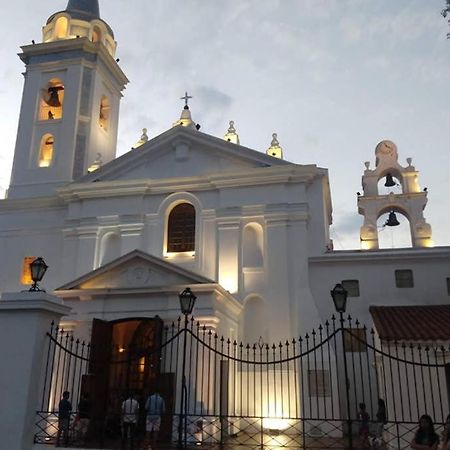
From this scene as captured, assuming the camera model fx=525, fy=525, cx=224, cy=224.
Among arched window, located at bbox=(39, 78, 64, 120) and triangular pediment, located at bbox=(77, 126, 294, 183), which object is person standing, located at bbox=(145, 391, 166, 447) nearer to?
triangular pediment, located at bbox=(77, 126, 294, 183)

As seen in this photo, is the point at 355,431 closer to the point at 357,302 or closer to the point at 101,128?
the point at 357,302

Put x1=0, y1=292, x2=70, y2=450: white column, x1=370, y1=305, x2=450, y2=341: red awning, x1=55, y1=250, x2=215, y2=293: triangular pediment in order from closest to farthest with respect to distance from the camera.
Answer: x1=0, y1=292, x2=70, y2=450: white column, x1=370, y1=305, x2=450, y2=341: red awning, x1=55, y1=250, x2=215, y2=293: triangular pediment

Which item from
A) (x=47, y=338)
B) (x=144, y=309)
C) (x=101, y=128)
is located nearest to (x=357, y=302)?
(x=144, y=309)

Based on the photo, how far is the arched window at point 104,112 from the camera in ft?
88.1

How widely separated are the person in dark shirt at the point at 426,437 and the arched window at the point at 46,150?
67.1 ft

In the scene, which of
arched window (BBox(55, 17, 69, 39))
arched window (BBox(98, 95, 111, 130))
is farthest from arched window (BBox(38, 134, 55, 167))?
arched window (BBox(55, 17, 69, 39))

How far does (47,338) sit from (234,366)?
27.2ft

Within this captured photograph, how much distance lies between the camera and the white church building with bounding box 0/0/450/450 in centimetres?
1745

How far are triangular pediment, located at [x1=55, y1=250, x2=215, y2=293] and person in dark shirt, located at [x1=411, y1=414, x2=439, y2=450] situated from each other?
944 cm

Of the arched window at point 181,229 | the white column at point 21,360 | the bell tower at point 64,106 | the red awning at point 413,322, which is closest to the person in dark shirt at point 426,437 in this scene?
the red awning at point 413,322

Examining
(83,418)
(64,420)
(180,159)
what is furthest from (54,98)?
(64,420)

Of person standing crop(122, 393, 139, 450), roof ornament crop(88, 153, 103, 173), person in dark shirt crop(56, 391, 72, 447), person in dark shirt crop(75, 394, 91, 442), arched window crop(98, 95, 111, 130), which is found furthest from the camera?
arched window crop(98, 95, 111, 130)

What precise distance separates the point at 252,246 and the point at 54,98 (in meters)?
12.8

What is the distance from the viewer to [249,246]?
66.5ft
